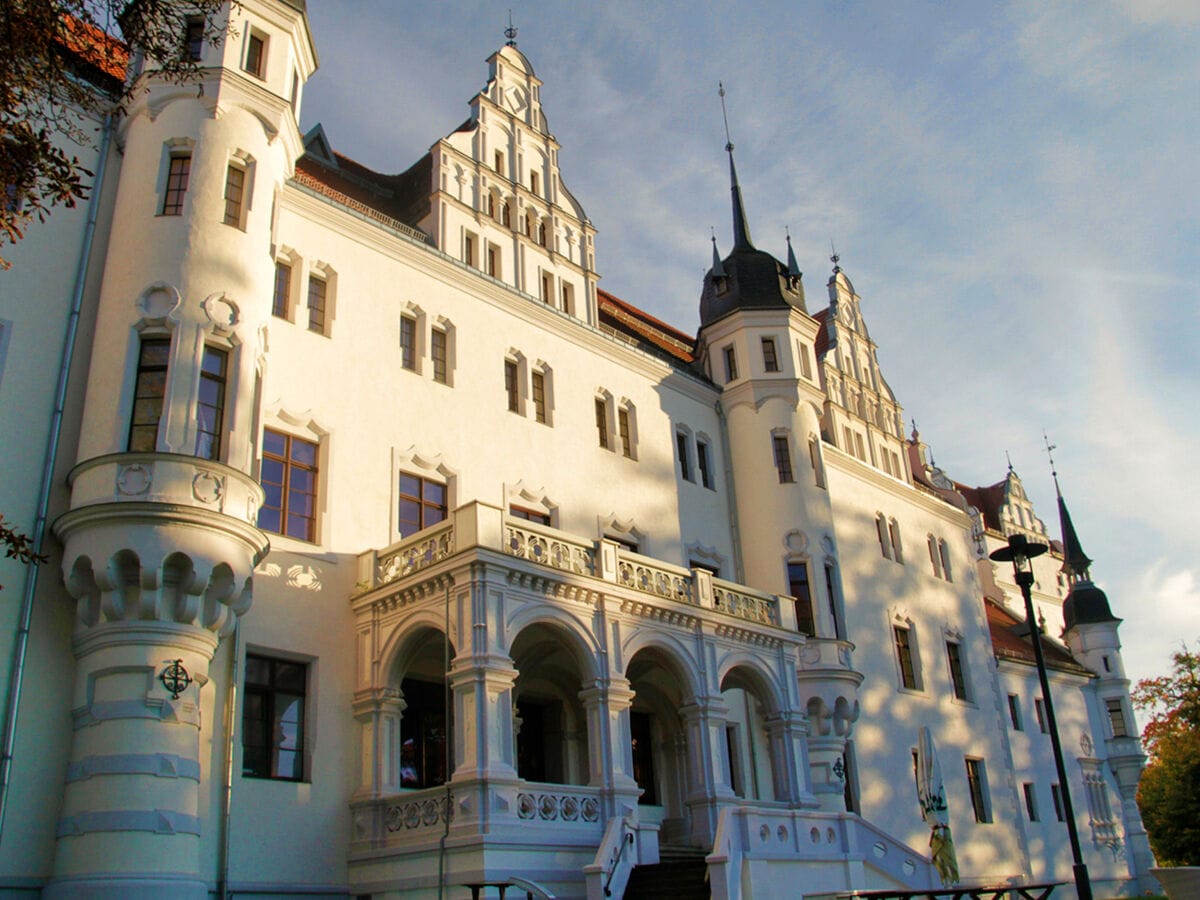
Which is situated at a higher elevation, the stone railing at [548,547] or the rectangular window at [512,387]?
the rectangular window at [512,387]

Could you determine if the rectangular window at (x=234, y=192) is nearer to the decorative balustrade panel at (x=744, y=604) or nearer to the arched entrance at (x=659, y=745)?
the decorative balustrade panel at (x=744, y=604)

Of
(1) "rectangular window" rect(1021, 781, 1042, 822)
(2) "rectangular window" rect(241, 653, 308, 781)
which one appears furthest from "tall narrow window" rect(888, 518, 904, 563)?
(2) "rectangular window" rect(241, 653, 308, 781)

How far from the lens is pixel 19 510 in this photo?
49.0ft

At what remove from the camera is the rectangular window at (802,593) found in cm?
2656

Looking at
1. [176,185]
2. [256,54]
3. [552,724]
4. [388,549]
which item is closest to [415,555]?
[388,549]

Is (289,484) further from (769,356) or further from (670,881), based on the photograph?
(769,356)

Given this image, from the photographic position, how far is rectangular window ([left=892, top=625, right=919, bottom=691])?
31.7 m

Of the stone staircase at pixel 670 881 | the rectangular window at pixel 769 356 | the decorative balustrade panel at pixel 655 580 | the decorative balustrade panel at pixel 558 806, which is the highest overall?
the rectangular window at pixel 769 356

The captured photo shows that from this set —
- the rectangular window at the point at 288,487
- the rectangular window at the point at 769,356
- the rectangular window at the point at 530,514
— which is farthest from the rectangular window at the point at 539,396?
the rectangular window at the point at 769,356

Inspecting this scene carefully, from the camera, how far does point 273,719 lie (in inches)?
659

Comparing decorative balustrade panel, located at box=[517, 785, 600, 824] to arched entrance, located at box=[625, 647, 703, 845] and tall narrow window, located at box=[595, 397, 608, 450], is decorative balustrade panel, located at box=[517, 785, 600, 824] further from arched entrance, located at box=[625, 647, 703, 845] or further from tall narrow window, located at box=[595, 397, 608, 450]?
tall narrow window, located at box=[595, 397, 608, 450]

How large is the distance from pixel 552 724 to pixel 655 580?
3.89 m

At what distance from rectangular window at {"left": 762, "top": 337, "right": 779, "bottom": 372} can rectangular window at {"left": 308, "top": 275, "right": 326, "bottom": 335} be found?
13.3m

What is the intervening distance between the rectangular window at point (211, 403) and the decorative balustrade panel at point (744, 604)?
9.76 metres
